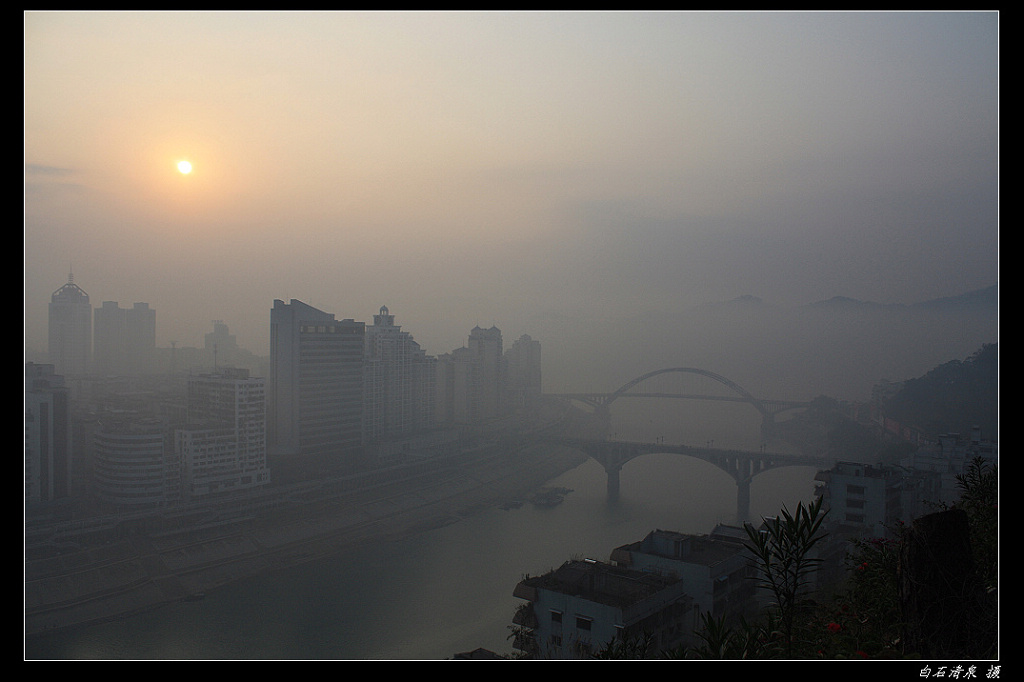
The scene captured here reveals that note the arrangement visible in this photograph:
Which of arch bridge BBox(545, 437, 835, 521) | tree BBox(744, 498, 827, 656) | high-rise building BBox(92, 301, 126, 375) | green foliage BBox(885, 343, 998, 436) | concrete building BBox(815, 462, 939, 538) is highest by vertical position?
high-rise building BBox(92, 301, 126, 375)

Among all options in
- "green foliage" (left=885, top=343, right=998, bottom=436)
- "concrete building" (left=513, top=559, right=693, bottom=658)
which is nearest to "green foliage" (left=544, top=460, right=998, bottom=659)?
"concrete building" (left=513, top=559, right=693, bottom=658)

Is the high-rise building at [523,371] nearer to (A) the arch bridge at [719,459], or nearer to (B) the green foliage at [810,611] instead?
(A) the arch bridge at [719,459]

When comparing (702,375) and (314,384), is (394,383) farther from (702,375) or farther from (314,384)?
(702,375)

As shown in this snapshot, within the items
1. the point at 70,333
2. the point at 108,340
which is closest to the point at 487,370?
the point at 108,340

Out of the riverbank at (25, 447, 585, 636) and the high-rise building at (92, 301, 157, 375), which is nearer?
the riverbank at (25, 447, 585, 636)

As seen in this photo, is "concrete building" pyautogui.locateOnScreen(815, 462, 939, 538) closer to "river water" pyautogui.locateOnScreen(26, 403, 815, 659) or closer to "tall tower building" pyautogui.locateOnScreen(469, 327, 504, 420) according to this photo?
"river water" pyautogui.locateOnScreen(26, 403, 815, 659)
